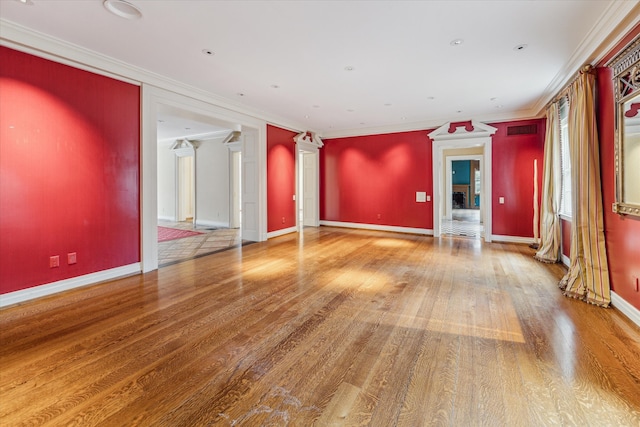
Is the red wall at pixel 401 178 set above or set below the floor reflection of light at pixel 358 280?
above

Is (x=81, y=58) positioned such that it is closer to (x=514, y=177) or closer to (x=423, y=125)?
(x=423, y=125)

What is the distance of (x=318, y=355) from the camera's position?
217cm

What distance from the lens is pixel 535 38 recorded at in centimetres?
324

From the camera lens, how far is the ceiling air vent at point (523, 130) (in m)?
6.17

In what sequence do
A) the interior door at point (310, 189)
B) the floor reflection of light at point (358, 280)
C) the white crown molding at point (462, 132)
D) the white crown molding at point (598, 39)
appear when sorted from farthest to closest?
1. the interior door at point (310, 189)
2. the white crown molding at point (462, 132)
3. the floor reflection of light at point (358, 280)
4. the white crown molding at point (598, 39)

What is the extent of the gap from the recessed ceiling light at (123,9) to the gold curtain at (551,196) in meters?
5.80

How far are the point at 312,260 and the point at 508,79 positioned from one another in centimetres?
415

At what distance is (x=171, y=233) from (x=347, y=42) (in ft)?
21.6

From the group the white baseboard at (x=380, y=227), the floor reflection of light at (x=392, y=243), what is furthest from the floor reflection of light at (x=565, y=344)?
the white baseboard at (x=380, y=227)

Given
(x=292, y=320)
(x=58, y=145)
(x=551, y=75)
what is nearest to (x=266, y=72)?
(x=58, y=145)

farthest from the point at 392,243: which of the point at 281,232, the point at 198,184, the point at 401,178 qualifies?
the point at 198,184

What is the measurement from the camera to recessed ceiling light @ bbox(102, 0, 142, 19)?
103 inches

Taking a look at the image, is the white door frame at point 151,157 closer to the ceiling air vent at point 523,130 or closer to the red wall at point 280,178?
the red wall at point 280,178

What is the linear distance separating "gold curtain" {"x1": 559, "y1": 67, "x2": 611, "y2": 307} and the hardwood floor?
9.7 inches
